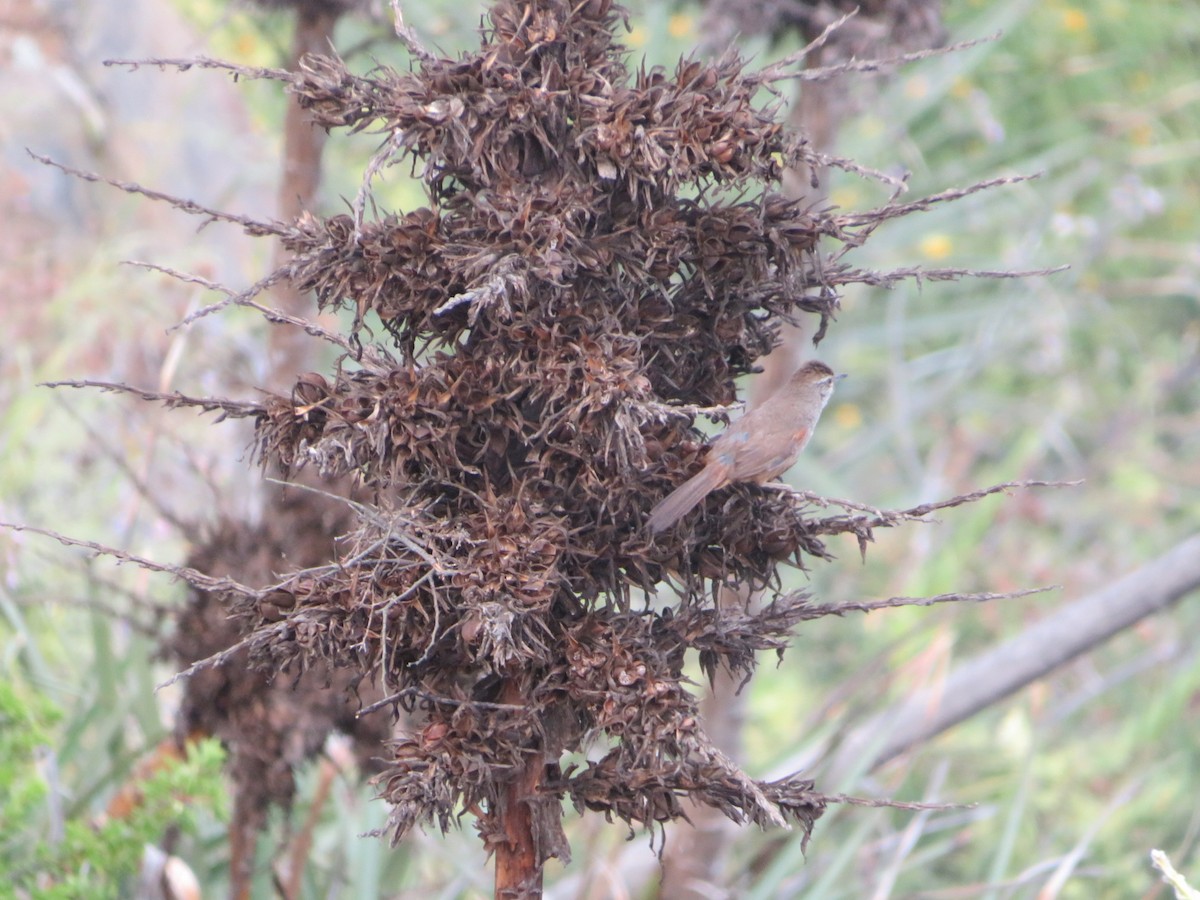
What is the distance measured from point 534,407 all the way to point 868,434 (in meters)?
4.97

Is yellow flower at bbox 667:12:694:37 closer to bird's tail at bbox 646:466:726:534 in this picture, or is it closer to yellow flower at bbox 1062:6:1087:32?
yellow flower at bbox 1062:6:1087:32

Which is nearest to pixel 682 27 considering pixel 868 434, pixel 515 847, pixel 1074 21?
pixel 868 434

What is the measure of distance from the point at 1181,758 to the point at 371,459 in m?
4.44

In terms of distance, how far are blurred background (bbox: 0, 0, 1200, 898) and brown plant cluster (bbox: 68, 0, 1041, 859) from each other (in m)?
0.85

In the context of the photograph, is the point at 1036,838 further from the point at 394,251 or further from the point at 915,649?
the point at 394,251

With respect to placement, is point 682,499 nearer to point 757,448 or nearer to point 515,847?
point 757,448

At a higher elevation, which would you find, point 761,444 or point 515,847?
point 761,444

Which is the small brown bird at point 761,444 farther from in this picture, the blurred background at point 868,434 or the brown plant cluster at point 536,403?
the blurred background at point 868,434

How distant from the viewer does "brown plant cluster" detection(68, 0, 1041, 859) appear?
1606 millimetres

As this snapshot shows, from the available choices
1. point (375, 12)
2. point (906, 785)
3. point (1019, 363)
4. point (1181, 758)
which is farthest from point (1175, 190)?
point (375, 12)

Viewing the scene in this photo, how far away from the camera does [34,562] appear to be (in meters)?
4.98

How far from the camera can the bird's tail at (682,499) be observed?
5.48 feet

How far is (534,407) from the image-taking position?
5.55 feet

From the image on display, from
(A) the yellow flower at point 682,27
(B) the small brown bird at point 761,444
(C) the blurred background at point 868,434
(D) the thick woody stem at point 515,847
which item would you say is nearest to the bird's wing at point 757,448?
(B) the small brown bird at point 761,444
